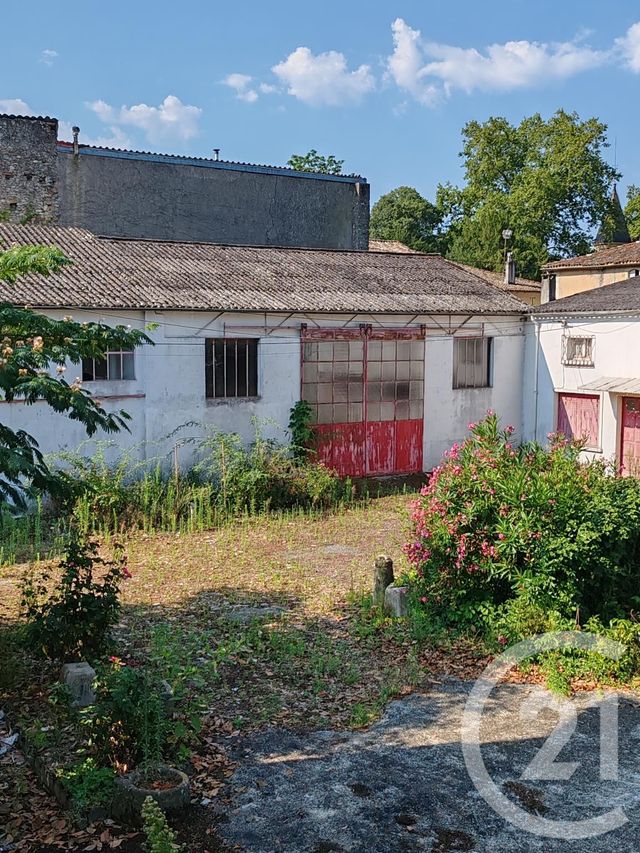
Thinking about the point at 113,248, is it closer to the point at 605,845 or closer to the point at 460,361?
the point at 460,361

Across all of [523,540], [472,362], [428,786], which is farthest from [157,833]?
[472,362]

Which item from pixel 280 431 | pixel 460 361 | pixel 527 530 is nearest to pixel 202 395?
pixel 280 431

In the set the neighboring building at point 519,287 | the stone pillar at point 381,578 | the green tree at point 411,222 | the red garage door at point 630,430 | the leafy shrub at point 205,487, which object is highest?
the green tree at point 411,222

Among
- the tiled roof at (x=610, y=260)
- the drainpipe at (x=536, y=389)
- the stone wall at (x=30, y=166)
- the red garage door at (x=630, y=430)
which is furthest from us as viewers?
the tiled roof at (x=610, y=260)

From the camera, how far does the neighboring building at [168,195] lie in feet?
77.0

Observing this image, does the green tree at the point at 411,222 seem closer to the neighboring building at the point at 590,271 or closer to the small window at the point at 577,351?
the neighboring building at the point at 590,271

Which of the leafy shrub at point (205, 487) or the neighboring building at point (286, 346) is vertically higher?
the neighboring building at point (286, 346)

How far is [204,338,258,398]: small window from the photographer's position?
16312mm

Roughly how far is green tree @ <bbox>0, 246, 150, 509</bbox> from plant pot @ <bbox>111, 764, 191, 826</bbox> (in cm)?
195

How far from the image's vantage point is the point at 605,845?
504cm

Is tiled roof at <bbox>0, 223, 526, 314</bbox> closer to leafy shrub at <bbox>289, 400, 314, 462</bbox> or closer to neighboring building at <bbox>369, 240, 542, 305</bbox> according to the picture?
leafy shrub at <bbox>289, 400, 314, 462</bbox>

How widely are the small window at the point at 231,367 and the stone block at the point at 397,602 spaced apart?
8193 millimetres

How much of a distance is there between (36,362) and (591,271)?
100ft

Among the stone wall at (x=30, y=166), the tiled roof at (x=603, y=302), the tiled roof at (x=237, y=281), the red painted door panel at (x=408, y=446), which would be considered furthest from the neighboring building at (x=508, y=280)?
the red painted door panel at (x=408, y=446)
